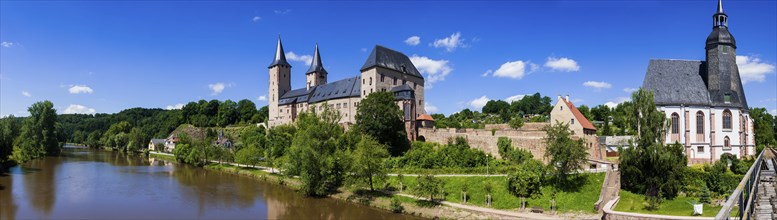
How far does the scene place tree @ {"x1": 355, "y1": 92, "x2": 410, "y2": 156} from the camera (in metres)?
42.0

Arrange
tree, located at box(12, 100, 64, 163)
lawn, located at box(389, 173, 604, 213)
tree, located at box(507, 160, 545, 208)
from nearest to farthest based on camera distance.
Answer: lawn, located at box(389, 173, 604, 213), tree, located at box(507, 160, 545, 208), tree, located at box(12, 100, 64, 163)

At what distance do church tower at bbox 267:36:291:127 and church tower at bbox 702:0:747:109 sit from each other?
5935cm

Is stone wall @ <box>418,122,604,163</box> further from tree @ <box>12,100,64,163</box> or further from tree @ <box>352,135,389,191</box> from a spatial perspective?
tree @ <box>12,100,64,163</box>

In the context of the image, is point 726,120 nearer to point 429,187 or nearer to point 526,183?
point 526,183

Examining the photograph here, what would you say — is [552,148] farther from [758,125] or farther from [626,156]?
[758,125]

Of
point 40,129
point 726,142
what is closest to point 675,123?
point 726,142

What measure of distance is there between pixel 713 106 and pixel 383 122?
27364 millimetres

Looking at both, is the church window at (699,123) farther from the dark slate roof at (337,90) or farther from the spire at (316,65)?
the spire at (316,65)

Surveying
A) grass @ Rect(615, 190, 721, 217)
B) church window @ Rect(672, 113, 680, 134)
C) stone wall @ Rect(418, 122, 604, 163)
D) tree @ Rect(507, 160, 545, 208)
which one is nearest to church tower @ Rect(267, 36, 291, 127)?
stone wall @ Rect(418, 122, 604, 163)

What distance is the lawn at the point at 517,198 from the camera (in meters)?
23.8

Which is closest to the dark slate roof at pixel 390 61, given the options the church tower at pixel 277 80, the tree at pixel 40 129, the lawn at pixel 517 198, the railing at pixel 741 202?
the church tower at pixel 277 80

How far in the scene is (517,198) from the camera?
25.2 meters

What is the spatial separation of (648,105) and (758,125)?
42569mm

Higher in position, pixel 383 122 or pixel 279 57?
pixel 279 57
